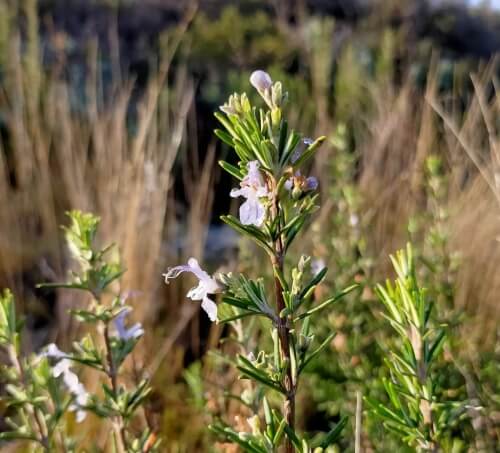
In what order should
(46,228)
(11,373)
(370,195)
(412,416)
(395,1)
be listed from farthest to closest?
(395,1)
(46,228)
(370,195)
(11,373)
(412,416)

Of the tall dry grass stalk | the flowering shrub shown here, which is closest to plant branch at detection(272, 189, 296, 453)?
the flowering shrub

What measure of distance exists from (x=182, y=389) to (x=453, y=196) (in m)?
1.09

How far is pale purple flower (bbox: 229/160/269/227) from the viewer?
55cm

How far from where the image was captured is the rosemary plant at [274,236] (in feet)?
1.85

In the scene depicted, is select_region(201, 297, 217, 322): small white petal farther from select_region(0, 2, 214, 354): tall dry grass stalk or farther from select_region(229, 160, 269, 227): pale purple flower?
select_region(0, 2, 214, 354): tall dry grass stalk

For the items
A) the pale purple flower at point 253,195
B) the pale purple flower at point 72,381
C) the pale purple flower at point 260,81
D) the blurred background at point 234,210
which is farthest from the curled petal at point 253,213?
the pale purple flower at point 72,381

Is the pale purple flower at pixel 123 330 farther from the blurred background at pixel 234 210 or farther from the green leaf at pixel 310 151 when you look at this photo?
the green leaf at pixel 310 151

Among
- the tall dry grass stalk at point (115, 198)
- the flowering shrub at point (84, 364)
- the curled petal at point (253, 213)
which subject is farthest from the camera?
the tall dry grass stalk at point (115, 198)

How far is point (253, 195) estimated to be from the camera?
564mm

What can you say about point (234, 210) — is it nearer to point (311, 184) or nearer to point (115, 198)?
point (115, 198)

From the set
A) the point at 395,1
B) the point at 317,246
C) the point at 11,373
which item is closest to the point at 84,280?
the point at 11,373

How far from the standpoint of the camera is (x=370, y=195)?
2188 millimetres

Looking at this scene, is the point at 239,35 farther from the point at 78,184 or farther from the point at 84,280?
the point at 84,280

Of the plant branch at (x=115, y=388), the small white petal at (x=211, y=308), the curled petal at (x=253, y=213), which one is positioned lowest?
the plant branch at (x=115, y=388)
